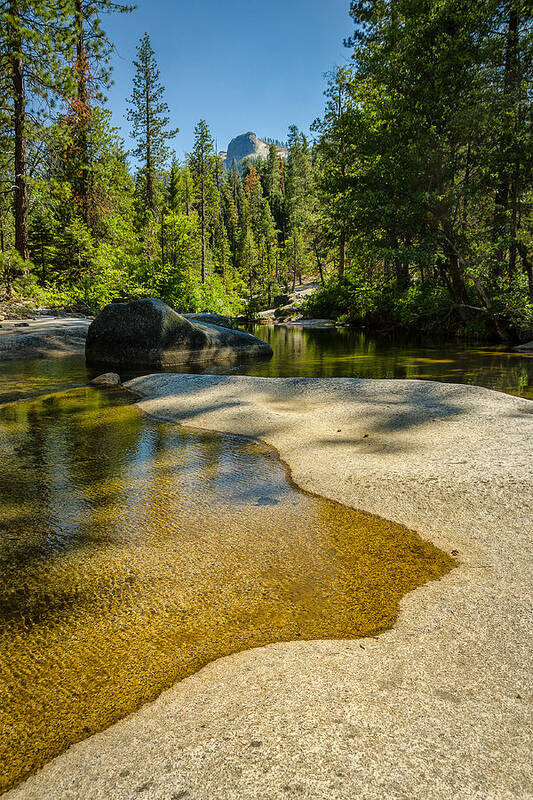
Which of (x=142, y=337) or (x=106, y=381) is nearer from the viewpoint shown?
(x=106, y=381)

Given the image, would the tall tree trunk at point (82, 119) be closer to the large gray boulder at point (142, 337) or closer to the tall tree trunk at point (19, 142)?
the tall tree trunk at point (19, 142)

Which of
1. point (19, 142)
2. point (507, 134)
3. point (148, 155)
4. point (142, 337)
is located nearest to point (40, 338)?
point (142, 337)

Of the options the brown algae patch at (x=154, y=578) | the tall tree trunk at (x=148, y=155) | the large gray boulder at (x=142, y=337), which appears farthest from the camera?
the tall tree trunk at (x=148, y=155)

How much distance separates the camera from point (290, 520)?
10.7 feet

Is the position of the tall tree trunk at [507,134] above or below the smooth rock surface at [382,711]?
above

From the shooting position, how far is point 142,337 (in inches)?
440

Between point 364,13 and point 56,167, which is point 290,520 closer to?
point 56,167

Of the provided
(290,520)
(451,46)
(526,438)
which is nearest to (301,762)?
(290,520)

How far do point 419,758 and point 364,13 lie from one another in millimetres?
26770

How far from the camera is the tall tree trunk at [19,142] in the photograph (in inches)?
558

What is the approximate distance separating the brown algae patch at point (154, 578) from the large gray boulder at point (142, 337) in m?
6.95

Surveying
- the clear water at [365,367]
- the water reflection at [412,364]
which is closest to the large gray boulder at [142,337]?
the clear water at [365,367]

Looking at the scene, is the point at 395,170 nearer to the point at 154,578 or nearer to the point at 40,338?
the point at 40,338

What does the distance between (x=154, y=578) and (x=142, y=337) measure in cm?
934
